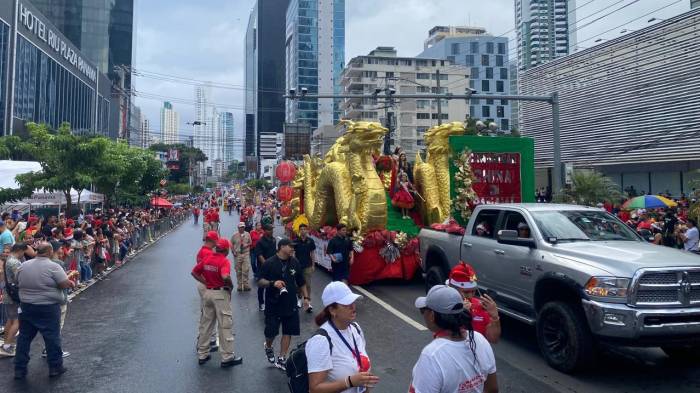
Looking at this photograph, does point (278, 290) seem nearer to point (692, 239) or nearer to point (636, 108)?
point (692, 239)

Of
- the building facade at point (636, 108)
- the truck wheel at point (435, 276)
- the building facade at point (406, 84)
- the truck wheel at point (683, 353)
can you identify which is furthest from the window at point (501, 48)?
the truck wheel at point (683, 353)

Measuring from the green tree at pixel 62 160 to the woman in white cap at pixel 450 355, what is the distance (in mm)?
17513

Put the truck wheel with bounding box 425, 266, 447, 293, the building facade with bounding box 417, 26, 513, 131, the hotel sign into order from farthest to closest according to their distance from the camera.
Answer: the building facade with bounding box 417, 26, 513, 131
the hotel sign
the truck wheel with bounding box 425, 266, 447, 293

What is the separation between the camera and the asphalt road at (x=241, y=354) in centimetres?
→ 569

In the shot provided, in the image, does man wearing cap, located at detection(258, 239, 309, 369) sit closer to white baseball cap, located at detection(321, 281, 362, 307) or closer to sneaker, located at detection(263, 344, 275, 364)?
sneaker, located at detection(263, 344, 275, 364)

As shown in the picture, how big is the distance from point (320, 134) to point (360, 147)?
70.6 metres

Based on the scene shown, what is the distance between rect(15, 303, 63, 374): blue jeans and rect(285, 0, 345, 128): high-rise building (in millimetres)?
120387

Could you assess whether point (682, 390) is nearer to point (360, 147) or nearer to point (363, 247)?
point (363, 247)

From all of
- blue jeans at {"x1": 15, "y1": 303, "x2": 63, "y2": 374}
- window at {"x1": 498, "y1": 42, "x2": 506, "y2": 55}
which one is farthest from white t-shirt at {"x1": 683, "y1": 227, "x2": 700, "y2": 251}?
window at {"x1": 498, "y1": 42, "x2": 506, "y2": 55}

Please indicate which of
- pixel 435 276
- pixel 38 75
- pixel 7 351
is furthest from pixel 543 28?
pixel 7 351

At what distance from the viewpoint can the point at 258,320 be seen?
873 centimetres

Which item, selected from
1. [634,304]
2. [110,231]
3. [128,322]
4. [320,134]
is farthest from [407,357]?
[320,134]

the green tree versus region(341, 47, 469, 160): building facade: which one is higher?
region(341, 47, 469, 160): building facade

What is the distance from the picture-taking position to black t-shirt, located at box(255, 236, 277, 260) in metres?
8.75
